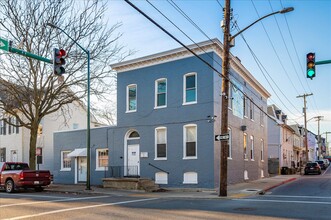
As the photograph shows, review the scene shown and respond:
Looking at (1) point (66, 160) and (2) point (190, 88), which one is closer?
(2) point (190, 88)

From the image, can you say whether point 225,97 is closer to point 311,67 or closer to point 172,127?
point 311,67

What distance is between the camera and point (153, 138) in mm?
24328

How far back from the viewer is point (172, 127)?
23547 mm

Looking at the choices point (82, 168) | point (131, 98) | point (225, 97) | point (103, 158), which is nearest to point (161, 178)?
point (103, 158)

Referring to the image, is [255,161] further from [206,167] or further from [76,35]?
[76,35]

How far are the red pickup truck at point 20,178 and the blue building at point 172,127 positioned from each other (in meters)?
5.77

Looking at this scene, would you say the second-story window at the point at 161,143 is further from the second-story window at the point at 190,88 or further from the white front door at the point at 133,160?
the second-story window at the point at 190,88

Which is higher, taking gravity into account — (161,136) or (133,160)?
(161,136)

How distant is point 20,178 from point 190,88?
1117cm

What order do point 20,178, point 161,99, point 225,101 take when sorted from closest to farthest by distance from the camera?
point 225,101, point 20,178, point 161,99

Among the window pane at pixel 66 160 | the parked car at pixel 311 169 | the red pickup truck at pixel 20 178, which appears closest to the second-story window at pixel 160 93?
the red pickup truck at pixel 20 178

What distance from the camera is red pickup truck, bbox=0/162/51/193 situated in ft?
67.7

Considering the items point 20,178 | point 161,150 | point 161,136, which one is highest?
point 161,136

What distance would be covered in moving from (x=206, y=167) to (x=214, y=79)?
5255 mm
